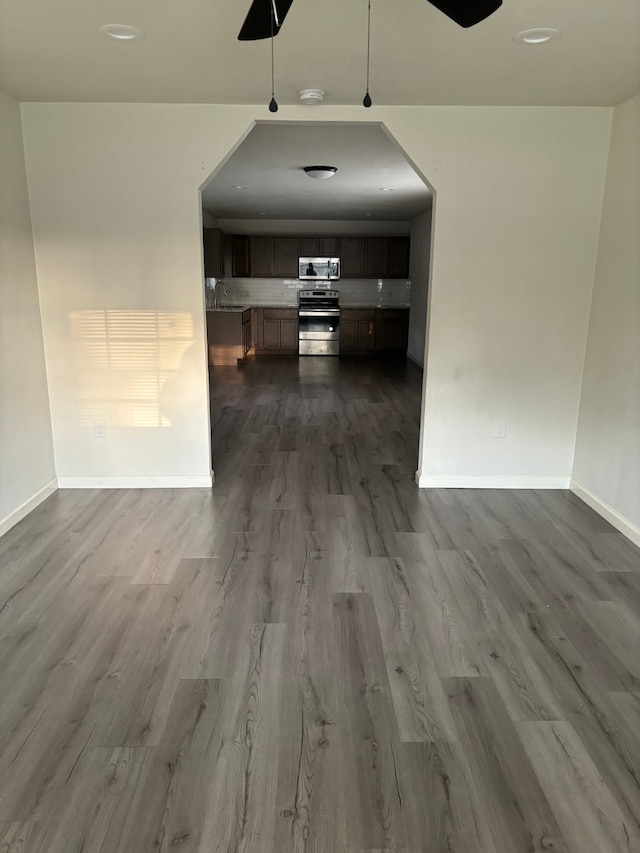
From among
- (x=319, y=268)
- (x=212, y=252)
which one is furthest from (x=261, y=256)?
(x=212, y=252)

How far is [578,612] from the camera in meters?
2.52

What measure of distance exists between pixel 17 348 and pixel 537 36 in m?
3.00

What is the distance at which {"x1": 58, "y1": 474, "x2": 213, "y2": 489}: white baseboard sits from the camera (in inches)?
155

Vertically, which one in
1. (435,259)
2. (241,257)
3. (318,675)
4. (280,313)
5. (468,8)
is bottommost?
(318,675)

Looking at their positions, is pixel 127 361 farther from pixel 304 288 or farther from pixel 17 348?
pixel 304 288

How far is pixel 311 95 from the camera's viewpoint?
315cm

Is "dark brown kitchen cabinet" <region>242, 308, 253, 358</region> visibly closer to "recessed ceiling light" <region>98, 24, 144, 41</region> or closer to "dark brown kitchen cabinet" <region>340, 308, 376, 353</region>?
"dark brown kitchen cabinet" <region>340, 308, 376, 353</region>

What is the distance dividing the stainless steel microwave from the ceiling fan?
890 cm

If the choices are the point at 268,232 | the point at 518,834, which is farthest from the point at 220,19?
the point at 268,232

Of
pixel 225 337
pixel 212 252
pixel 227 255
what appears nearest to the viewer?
pixel 225 337

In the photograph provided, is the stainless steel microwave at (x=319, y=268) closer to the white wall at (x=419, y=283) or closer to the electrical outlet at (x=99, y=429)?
the white wall at (x=419, y=283)

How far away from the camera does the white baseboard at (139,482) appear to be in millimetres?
3945

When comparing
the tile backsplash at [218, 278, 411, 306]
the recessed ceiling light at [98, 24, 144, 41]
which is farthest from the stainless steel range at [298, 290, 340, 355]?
the recessed ceiling light at [98, 24, 144, 41]

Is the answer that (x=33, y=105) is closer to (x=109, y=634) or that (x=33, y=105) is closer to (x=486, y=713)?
(x=109, y=634)
